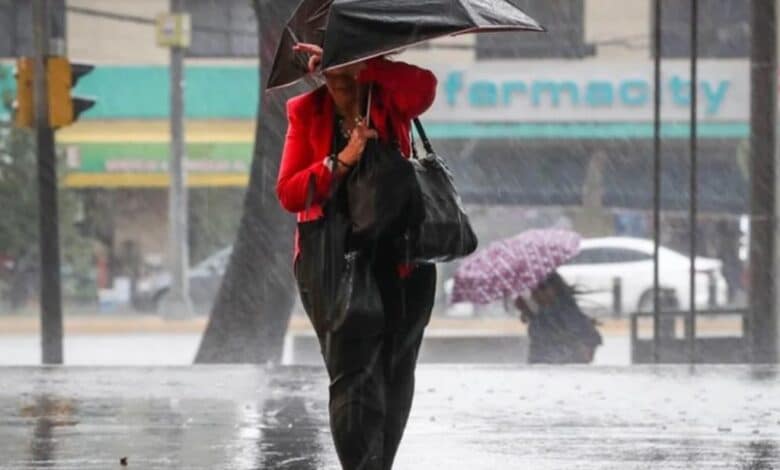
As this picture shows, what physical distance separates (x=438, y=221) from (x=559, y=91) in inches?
700

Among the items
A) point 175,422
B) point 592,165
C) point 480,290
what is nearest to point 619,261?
point 592,165

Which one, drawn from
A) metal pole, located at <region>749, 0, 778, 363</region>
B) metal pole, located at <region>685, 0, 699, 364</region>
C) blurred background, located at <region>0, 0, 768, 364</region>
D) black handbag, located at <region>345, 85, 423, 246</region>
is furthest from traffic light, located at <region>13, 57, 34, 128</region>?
black handbag, located at <region>345, 85, 423, 246</region>

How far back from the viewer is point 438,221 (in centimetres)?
488

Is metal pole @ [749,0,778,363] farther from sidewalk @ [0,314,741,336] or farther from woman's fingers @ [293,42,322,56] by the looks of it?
woman's fingers @ [293,42,322,56]

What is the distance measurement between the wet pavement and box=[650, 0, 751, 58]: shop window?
9.98 metres

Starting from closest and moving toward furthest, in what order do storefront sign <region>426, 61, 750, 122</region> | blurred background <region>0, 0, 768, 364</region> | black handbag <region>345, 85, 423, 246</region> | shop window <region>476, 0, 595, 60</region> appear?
1. black handbag <region>345, 85, 423, 246</region>
2. shop window <region>476, 0, 595, 60</region>
3. blurred background <region>0, 0, 768, 364</region>
4. storefront sign <region>426, 61, 750, 122</region>

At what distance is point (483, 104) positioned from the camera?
2259 centimetres

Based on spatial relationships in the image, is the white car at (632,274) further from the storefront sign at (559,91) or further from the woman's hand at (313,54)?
the woman's hand at (313,54)

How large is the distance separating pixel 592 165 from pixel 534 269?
30.3 feet

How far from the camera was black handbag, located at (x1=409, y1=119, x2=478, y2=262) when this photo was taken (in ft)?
15.9

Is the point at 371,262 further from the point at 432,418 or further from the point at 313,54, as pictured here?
the point at 432,418

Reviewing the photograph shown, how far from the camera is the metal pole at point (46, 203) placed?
1296cm

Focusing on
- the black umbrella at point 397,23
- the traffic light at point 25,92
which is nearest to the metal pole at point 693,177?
the traffic light at point 25,92

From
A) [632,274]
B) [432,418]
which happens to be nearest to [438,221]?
[432,418]
